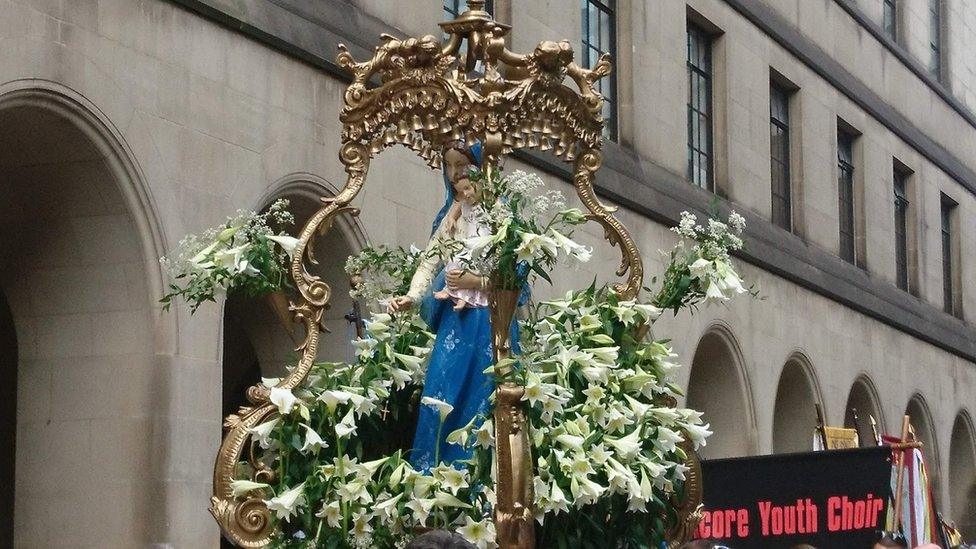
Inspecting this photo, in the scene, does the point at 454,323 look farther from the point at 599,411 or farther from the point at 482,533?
the point at 482,533

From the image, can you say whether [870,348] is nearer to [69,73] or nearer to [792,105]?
[792,105]

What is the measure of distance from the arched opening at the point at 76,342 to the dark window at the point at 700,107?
12.0 m

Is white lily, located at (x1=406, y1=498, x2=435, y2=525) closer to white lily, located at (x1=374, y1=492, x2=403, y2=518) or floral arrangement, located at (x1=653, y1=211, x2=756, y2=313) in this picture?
white lily, located at (x1=374, y1=492, x2=403, y2=518)

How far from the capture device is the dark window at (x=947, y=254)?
118ft

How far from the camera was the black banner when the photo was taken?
12.2 metres

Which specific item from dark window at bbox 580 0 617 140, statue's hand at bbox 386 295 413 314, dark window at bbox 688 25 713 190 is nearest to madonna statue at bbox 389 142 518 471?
statue's hand at bbox 386 295 413 314

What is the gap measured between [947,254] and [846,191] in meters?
6.93

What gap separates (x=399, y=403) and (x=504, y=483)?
5.23 ft

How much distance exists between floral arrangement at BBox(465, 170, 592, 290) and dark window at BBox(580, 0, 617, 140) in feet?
43.6

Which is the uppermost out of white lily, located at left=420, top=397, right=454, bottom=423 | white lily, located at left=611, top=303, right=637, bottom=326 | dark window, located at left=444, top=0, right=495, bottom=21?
dark window, located at left=444, top=0, right=495, bottom=21

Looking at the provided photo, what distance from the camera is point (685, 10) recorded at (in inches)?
920

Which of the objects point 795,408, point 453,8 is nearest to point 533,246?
point 453,8

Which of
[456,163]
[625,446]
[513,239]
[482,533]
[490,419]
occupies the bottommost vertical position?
[482,533]

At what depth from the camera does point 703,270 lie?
873 cm
